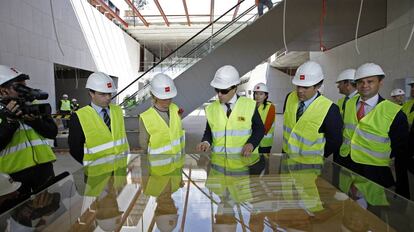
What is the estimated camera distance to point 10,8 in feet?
21.7

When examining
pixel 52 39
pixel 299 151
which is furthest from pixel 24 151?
pixel 52 39

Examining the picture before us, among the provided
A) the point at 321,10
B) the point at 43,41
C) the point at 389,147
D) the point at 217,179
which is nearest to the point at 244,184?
the point at 217,179

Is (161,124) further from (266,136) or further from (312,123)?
(266,136)

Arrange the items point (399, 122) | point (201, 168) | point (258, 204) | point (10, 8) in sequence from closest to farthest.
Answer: point (258, 204)
point (201, 168)
point (399, 122)
point (10, 8)

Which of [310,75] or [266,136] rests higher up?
[310,75]

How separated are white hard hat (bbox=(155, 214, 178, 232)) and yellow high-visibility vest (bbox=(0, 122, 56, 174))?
161cm

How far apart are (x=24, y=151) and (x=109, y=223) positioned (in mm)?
1532

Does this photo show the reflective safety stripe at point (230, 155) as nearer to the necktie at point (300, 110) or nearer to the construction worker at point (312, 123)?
the construction worker at point (312, 123)

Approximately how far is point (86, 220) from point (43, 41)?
8.20m

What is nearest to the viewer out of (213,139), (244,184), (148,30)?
(244,184)

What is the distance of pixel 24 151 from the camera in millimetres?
2416

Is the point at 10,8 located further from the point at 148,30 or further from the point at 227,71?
the point at 148,30

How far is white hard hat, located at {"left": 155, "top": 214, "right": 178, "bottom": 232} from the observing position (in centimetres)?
129

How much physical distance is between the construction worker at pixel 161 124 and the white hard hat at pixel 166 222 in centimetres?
123
